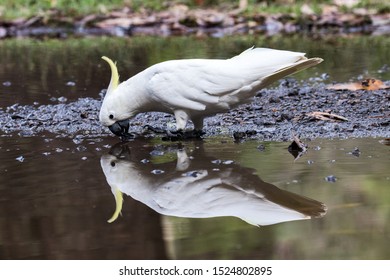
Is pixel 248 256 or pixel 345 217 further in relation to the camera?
pixel 345 217

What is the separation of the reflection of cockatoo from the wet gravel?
2.64 ft

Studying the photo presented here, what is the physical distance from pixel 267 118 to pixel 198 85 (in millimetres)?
986

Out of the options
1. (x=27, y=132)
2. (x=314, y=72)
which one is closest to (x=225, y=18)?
(x=314, y=72)

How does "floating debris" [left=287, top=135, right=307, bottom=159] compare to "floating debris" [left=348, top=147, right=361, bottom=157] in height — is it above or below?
below

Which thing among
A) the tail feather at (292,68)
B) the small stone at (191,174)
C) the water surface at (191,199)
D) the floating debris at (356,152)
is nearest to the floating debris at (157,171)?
the water surface at (191,199)

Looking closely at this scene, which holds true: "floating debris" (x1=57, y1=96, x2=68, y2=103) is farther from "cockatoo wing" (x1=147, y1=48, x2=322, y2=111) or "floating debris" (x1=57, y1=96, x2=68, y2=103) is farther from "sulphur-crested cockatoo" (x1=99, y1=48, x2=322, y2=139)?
"cockatoo wing" (x1=147, y1=48, x2=322, y2=111)

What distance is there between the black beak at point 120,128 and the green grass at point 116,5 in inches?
319

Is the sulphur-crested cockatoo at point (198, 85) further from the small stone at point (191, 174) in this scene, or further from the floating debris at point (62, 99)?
the floating debris at point (62, 99)

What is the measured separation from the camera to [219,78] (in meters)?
4.79

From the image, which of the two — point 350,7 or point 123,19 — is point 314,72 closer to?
point 350,7

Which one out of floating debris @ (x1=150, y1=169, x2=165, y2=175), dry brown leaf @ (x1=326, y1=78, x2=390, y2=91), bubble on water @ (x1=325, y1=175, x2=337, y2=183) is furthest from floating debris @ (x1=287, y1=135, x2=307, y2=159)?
dry brown leaf @ (x1=326, y1=78, x2=390, y2=91)

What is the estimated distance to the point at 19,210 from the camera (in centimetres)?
368

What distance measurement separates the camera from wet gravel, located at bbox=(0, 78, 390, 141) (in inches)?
203

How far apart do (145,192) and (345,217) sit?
1.03 m
